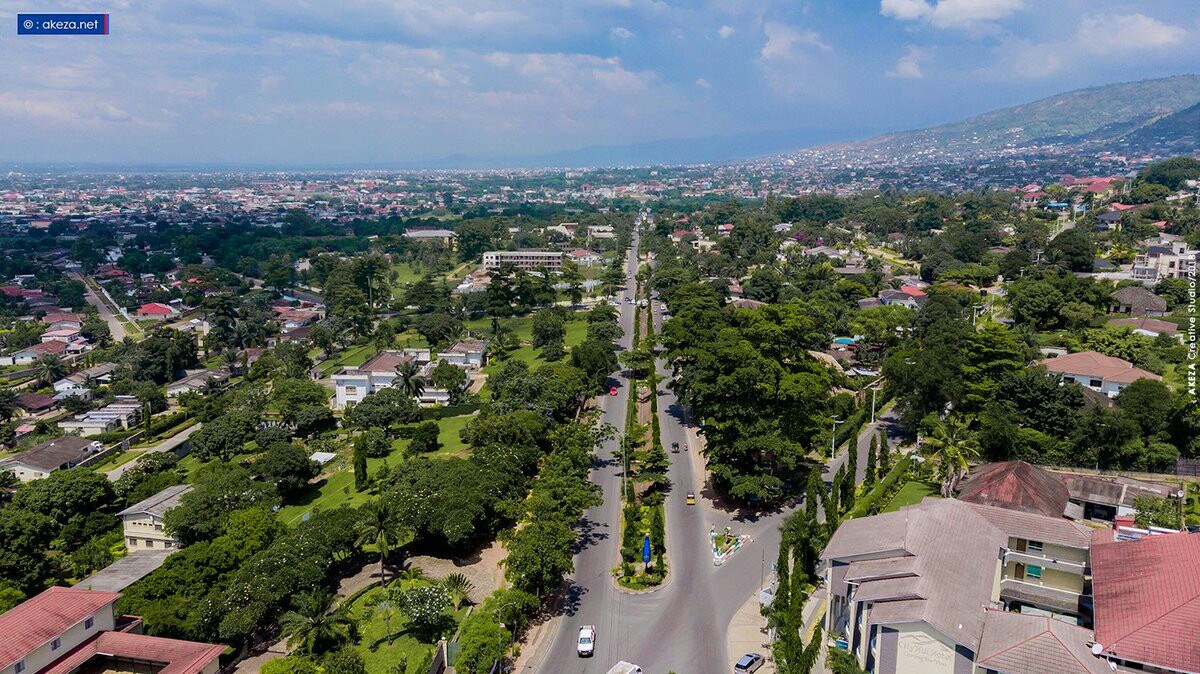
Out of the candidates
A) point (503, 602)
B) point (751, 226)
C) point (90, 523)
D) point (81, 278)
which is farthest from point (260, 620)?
point (81, 278)

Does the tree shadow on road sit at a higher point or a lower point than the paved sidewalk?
higher

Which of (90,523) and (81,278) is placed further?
(81,278)

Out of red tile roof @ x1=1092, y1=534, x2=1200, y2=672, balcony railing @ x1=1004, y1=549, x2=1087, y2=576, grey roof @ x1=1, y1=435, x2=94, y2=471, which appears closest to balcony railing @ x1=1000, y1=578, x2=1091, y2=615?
balcony railing @ x1=1004, y1=549, x2=1087, y2=576

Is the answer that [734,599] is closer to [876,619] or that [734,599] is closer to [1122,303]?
[876,619]

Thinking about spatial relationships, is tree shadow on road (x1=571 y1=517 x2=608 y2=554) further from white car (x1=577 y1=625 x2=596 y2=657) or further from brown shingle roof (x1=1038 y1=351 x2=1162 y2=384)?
brown shingle roof (x1=1038 y1=351 x2=1162 y2=384)

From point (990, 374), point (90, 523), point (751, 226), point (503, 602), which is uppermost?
point (751, 226)

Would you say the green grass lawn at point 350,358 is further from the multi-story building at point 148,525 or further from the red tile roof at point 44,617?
the red tile roof at point 44,617
